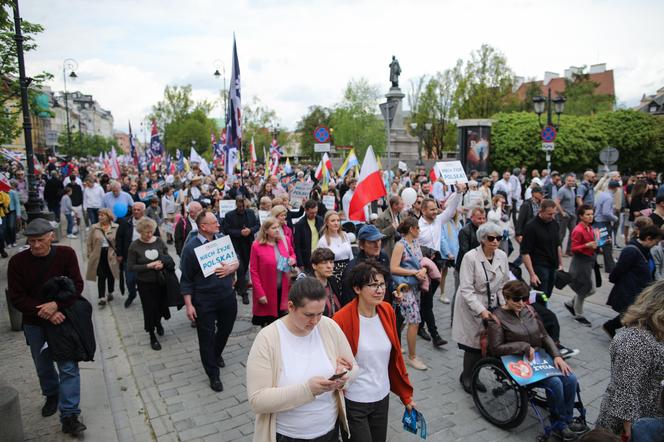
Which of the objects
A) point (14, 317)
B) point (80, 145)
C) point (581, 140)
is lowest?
point (14, 317)

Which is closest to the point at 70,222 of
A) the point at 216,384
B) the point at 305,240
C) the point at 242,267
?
the point at 242,267

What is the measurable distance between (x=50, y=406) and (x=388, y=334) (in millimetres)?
3793

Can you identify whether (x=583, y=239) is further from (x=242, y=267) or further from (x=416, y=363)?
(x=242, y=267)

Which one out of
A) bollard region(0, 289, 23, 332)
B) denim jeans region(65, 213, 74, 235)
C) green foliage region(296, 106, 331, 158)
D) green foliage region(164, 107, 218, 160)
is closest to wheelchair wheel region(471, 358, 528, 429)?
bollard region(0, 289, 23, 332)

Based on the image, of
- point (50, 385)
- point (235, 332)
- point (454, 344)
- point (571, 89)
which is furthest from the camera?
point (571, 89)

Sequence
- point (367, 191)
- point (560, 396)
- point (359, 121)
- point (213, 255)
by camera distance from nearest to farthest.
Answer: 1. point (560, 396)
2. point (213, 255)
3. point (367, 191)
4. point (359, 121)

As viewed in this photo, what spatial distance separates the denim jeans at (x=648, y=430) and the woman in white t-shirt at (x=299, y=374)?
1592 mm

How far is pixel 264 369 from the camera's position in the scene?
8.65 ft

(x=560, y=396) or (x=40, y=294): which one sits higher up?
(x=40, y=294)

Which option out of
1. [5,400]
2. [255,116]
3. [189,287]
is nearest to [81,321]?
[5,400]

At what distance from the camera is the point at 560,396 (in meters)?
4.04

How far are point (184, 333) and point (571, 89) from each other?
197 feet

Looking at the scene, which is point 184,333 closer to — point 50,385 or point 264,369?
point 50,385

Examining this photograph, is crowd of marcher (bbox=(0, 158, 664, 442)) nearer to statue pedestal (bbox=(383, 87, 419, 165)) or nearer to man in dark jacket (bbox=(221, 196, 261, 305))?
man in dark jacket (bbox=(221, 196, 261, 305))
